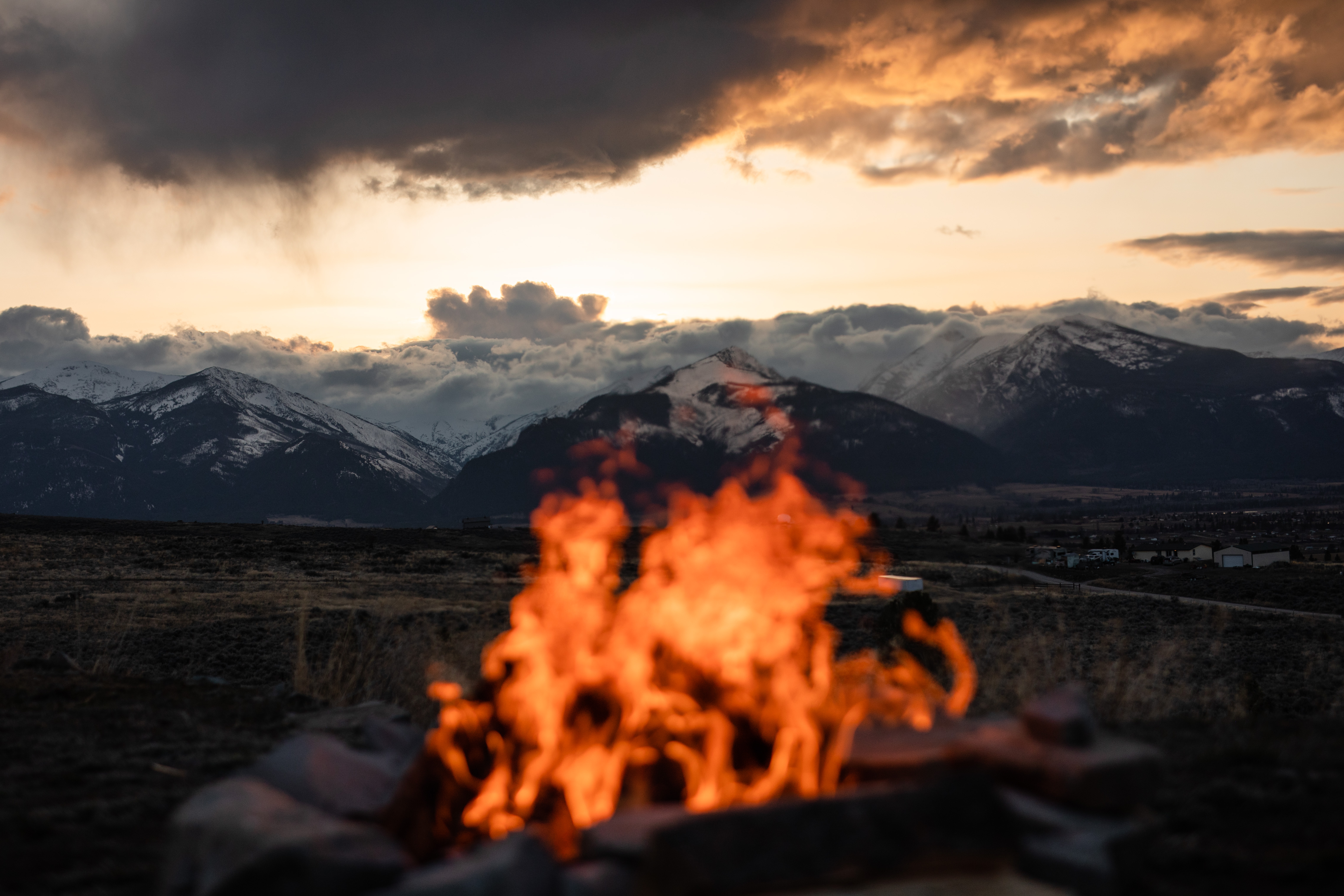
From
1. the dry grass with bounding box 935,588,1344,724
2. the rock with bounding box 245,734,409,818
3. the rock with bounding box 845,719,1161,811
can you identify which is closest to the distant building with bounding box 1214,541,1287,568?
the dry grass with bounding box 935,588,1344,724

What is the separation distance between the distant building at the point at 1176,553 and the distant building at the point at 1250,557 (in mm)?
2111

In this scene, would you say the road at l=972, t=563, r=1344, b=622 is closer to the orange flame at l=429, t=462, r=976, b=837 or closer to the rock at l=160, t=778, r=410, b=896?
the orange flame at l=429, t=462, r=976, b=837

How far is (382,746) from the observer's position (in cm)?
795

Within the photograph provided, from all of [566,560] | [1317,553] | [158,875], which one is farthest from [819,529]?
[1317,553]

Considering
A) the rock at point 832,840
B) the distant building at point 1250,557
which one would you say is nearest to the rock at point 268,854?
the rock at point 832,840

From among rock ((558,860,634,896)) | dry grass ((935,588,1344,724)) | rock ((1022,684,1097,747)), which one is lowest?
dry grass ((935,588,1344,724))

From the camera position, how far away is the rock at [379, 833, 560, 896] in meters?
4.79

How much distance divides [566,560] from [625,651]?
4.20 ft

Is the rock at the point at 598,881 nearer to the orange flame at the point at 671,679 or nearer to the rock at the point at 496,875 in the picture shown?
the rock at the point at 496,875

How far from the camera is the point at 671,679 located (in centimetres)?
760

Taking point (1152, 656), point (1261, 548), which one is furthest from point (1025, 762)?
point (1261, 548)

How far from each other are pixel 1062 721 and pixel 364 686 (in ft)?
37.9

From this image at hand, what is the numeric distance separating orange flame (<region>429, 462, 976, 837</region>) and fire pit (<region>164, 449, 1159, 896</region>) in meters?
0.02

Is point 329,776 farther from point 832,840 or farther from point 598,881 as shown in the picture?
point 832,840
